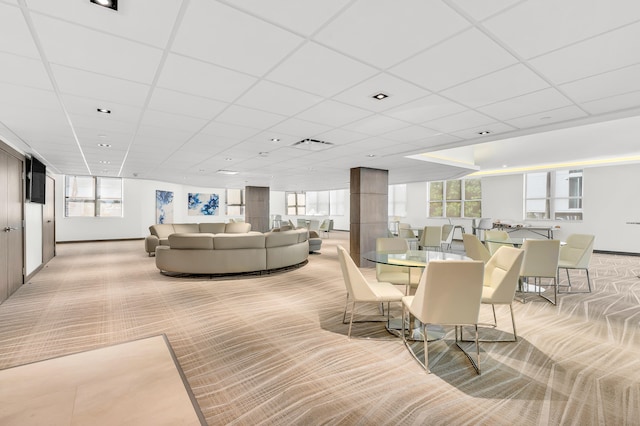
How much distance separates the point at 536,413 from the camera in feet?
6.72

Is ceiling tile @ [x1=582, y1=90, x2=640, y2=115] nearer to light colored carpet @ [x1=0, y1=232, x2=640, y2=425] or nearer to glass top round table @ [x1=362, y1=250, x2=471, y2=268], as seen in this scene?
glass top round table @ [x1=362, y1=250, x2=471, y2=268]

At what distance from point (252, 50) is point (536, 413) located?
124 inches

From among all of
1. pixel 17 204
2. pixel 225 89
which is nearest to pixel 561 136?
pixel 225 89

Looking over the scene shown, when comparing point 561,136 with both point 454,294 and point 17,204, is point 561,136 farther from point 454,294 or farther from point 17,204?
point 17,204

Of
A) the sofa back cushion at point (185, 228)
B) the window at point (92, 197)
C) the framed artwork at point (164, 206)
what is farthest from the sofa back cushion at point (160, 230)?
the framed artwork at point (164, 206)

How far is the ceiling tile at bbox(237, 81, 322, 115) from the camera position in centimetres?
289

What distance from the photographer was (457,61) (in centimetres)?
235

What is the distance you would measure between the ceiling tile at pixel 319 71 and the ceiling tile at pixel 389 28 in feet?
0.40

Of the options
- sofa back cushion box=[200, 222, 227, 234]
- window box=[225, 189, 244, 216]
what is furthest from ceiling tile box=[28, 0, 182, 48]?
window box=[225, 189, 244, 216]

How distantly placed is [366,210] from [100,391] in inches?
238

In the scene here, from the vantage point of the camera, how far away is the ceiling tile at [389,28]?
1752mm

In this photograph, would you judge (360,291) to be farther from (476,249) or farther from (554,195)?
(554,195)

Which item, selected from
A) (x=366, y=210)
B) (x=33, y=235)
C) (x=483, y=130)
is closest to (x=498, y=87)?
(x=483, y=130)

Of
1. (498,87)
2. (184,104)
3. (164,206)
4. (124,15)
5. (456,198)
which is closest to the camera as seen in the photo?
(124,15)
